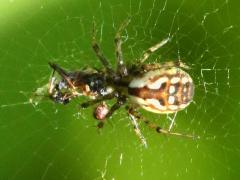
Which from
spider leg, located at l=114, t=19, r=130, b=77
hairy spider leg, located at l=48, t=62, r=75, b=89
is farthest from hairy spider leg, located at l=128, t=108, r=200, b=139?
hairy spider leg, located at l=48, t=62, r=75, b=89

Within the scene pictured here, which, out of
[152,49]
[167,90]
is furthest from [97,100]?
[167,90]

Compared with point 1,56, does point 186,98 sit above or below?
below

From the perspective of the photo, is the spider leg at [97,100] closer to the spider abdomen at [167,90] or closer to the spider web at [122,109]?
the spider web at [122,109]

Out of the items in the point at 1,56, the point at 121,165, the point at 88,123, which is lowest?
the point at 121,165

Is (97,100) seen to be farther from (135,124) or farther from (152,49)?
(152,49)

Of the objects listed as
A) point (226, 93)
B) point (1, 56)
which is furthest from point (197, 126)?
point (1, 56)

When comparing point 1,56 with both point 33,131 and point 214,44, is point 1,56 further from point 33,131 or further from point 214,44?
point 214,44

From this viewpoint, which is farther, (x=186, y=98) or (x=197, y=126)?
(x=197, y=126)
